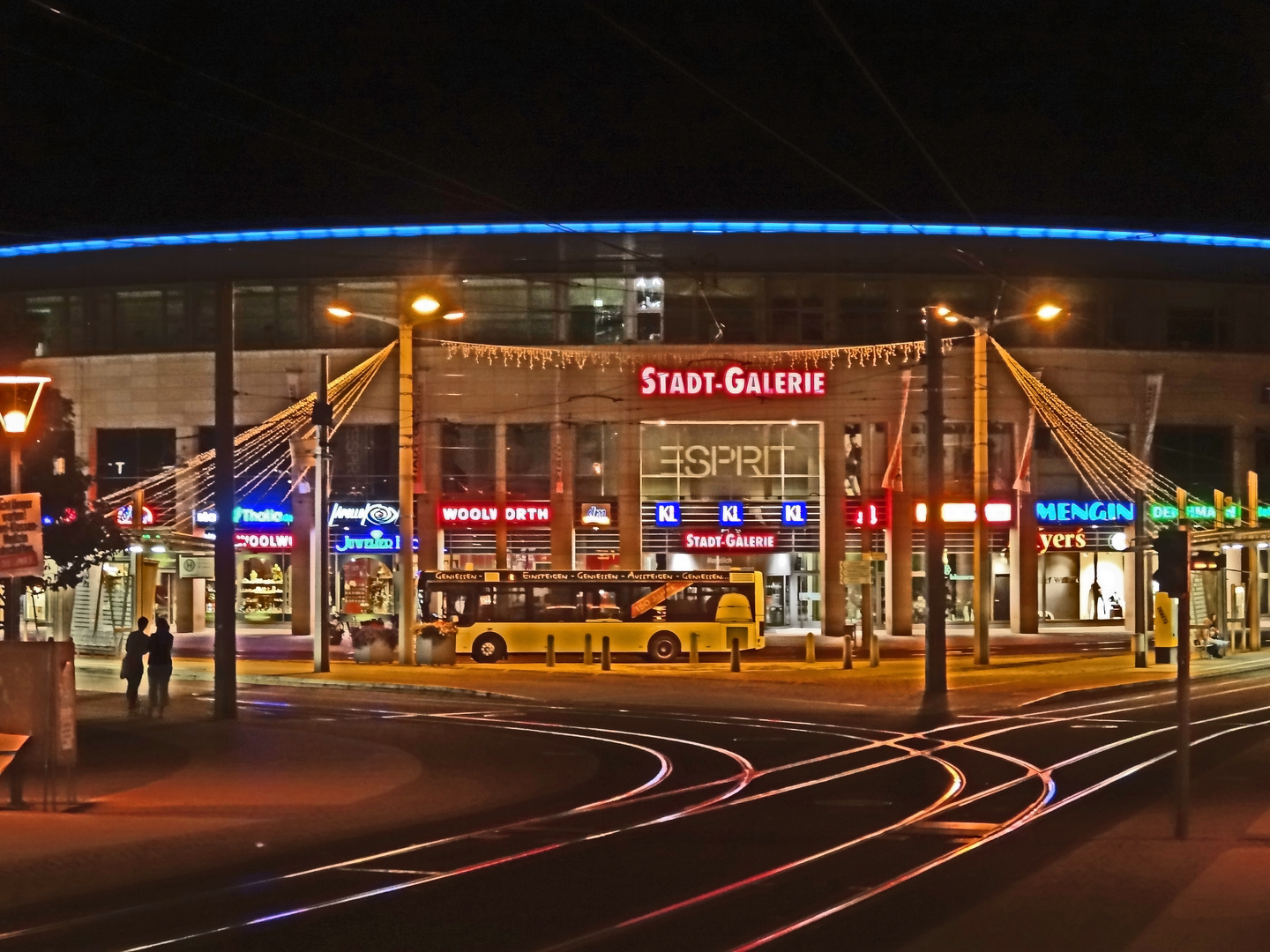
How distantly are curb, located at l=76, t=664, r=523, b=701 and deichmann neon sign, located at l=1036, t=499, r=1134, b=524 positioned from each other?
1144 inches

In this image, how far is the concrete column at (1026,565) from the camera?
56125 mm

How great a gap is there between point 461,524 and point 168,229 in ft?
48.2

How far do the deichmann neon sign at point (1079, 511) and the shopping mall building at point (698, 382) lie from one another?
0.28 ft

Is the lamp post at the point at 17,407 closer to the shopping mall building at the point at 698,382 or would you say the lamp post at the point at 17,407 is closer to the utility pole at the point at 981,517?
the utility pole at the point at 981,517

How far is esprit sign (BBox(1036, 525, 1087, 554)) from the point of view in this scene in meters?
56.9

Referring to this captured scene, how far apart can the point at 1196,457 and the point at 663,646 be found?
24.3 meters

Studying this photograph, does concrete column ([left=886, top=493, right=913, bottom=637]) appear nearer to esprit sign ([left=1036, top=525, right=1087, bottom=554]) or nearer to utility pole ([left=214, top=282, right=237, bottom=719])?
esprit sign ([left=1036, top=525, right=1087, bottom=554])

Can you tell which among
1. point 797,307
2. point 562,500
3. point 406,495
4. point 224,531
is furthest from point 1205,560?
point 224,531

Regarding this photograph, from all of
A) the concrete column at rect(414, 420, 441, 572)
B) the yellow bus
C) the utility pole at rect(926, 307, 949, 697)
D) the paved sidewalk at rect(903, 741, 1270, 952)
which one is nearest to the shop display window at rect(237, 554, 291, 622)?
the concrete column at rect(414, 420, 441, 572)

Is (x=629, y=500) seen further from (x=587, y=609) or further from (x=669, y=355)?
(x=587, y=609)

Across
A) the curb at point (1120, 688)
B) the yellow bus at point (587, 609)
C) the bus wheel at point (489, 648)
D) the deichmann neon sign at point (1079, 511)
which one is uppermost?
the deichmann neon sign at point (1079, 511)

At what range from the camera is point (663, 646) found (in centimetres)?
4266

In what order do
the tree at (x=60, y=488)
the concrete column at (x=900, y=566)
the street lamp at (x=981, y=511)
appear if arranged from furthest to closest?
the concrete column at (x=900, y=566)
the street lamp at (x=981, y=511)
the tree at (x=60, y=488)

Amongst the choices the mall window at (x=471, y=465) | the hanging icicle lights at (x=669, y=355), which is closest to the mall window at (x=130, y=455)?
the mall window at (x=471, y=465)
